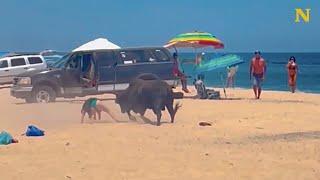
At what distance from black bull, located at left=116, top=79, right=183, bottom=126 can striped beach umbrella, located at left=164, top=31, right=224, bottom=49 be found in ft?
32.9

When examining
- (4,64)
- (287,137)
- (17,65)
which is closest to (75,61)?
(17,65)

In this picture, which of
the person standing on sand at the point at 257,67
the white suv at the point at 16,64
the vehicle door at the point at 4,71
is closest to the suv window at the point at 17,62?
the white suv at the point at 16,64

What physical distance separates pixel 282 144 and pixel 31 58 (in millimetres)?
19698

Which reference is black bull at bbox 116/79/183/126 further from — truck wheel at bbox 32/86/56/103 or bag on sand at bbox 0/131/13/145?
truck wheel at bbox 32/86/56/103

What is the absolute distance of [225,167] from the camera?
28.9ft

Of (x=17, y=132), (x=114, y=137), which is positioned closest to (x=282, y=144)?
(x=114, y=137)

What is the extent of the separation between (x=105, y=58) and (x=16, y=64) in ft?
31.7

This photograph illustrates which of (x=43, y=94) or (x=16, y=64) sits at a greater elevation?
A: (x=16, y=64)

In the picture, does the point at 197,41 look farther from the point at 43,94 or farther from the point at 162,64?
the point at 43,94

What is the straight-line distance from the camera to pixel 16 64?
28.6 metres

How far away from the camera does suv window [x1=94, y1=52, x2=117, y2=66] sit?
2009cm

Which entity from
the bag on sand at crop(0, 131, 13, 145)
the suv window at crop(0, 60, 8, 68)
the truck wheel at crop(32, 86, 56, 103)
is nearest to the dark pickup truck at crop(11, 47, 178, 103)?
the truck wheel at crop(32, 86, 56, 103)

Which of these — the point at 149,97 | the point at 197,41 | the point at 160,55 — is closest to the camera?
the point at 149,97

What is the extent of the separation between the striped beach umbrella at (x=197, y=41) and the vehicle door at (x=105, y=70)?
4.67m
